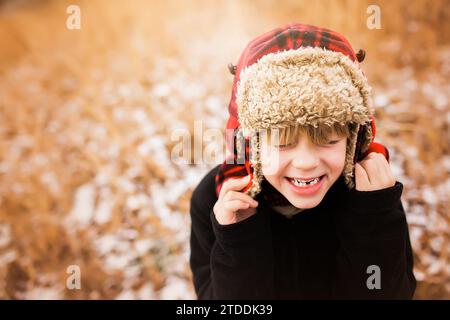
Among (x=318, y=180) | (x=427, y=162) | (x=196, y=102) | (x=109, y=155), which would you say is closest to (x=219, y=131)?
(x=196, y=102)

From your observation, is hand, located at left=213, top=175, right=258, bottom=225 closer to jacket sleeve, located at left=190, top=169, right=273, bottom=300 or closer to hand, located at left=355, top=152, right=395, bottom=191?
jacket sleeve, located at left=190, top=169, right=273, bottom=300

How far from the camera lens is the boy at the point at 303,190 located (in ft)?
2.30

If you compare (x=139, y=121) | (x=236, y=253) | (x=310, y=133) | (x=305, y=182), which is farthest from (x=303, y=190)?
(x=139, y=121)

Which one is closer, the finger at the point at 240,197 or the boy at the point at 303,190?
the boy at the point at 303,190

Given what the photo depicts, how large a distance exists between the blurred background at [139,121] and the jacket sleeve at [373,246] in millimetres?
607

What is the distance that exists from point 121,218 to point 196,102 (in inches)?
27.7

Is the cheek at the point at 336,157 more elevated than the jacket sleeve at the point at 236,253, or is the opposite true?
the cheek at the point at 336,157

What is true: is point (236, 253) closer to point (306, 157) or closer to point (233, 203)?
point (233, 203)

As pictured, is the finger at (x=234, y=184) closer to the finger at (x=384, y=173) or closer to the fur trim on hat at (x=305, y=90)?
the fur trim on hat at (x=305, y=90)

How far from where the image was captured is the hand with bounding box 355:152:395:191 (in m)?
0.78

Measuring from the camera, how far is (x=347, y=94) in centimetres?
69

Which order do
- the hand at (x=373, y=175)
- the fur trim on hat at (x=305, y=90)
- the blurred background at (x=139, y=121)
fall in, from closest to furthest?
the fur trim on hat at (x=305, y=90) → the hand at (x=373, y=175) → the blurred background at (x=139, y=121)

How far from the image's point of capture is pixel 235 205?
0.80m

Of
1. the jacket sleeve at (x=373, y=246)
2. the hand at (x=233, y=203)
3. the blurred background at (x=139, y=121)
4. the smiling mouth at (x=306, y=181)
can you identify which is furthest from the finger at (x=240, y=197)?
the blurred background at (x=139, y=121)
